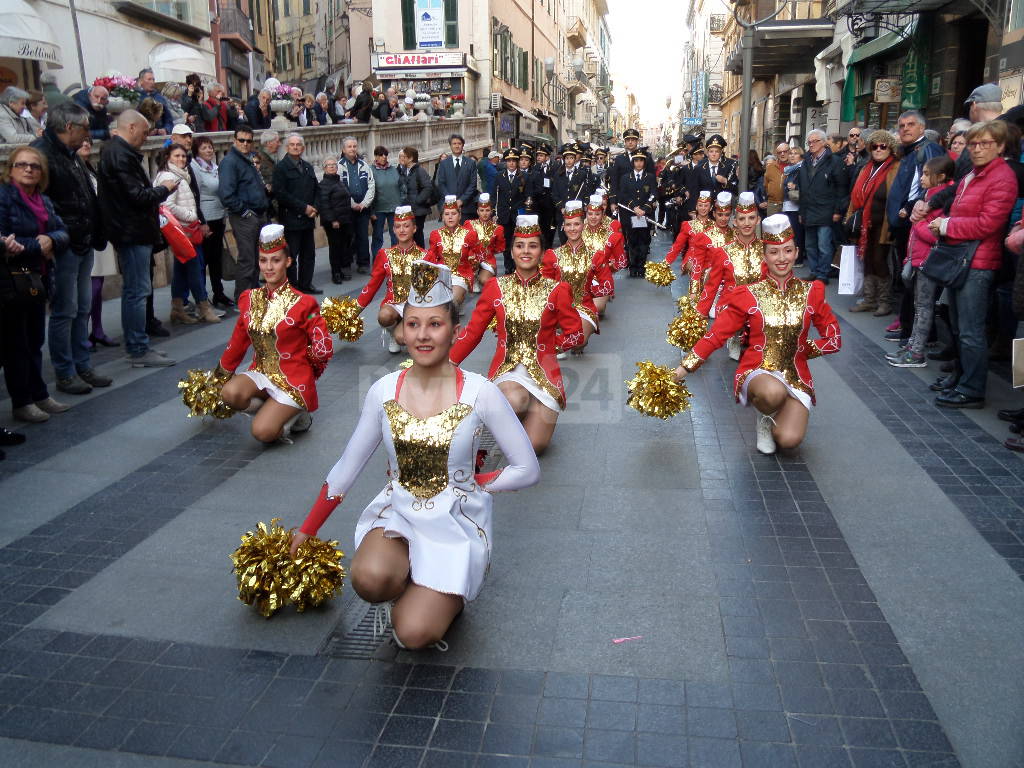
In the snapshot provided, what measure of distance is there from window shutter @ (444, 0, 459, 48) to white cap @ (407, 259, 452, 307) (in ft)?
120

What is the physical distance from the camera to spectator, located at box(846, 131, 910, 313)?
11.0 metres

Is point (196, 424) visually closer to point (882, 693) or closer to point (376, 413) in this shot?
point (376, 413)

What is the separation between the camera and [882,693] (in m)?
3.48

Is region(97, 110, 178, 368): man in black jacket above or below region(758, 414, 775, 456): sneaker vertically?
above

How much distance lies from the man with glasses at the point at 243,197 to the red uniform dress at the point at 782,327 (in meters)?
6.82

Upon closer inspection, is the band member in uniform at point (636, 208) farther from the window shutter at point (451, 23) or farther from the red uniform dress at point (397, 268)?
the window shutter at point (451, 23)

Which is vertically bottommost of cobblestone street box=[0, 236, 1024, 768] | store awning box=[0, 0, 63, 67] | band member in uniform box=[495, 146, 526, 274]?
cobblestone street box=[0, 236, 1024, 768]

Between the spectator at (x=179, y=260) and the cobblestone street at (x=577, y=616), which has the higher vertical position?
the spectator at (x=179, y=260)

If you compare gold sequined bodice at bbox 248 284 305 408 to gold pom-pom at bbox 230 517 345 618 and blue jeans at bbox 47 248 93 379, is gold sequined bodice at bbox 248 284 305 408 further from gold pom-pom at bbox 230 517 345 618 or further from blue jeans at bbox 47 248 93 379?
gold pom-pom at bbox 230 517 345 618

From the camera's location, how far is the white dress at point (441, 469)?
3836 mm

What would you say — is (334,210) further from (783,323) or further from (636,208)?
(783,323)

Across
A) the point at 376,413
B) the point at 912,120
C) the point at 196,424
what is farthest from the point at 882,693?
the point at 912,120

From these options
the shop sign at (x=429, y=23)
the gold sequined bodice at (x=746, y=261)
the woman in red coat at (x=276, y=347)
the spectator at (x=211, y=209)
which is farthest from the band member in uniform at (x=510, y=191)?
the shop sign at (x=429, y=23)

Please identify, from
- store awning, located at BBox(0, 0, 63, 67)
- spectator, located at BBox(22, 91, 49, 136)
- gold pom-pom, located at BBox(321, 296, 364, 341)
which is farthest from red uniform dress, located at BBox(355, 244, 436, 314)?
store awning, located at BBox(0, 0, 63, 67)
